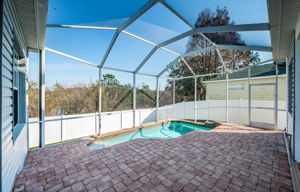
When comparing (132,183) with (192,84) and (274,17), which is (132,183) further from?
(192,84)

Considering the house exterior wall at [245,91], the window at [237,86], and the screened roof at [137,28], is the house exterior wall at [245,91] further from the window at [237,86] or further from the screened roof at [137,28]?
the screened roof at [137,28]

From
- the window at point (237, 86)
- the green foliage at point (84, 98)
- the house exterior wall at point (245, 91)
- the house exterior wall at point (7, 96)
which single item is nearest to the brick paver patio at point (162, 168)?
the house exterior wall at point (7, 96)

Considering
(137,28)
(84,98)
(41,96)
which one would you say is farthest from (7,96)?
(84,98)

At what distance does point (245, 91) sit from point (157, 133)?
19.4 feet

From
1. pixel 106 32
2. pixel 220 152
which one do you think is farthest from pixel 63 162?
pixel 220 152

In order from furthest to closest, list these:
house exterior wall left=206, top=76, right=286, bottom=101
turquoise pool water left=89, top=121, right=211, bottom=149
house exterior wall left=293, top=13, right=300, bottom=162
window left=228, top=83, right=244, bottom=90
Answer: window left=228, top=83, right=244, bottom=90 < house exterior wall left=206, top=76, right=286, bottom=101 < turquoise pool water left=89, top=121, right=211, bottom=149 < house exterior wall left=293, top=13, right=300, bottom=162

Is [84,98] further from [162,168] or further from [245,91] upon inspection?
[245,91]

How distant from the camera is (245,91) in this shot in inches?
328

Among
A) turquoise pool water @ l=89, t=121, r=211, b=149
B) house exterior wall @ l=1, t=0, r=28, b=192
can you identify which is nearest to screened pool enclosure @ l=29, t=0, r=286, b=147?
turquoise pool water @ l=89, t=121, r=211, b=149

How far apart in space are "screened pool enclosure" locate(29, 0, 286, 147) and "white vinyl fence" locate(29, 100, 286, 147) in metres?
0.02

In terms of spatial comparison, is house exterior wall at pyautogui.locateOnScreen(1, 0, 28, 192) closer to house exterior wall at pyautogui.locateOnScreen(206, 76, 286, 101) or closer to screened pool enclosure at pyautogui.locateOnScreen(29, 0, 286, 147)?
screened pool enclosure at pyautogui.locateOnScreen(29, 0, 286, 147)

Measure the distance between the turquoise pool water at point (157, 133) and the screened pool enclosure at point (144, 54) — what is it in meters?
0.50

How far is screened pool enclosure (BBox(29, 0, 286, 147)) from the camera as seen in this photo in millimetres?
3180

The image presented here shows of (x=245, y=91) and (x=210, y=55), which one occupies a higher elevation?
(x=210, y=55)
